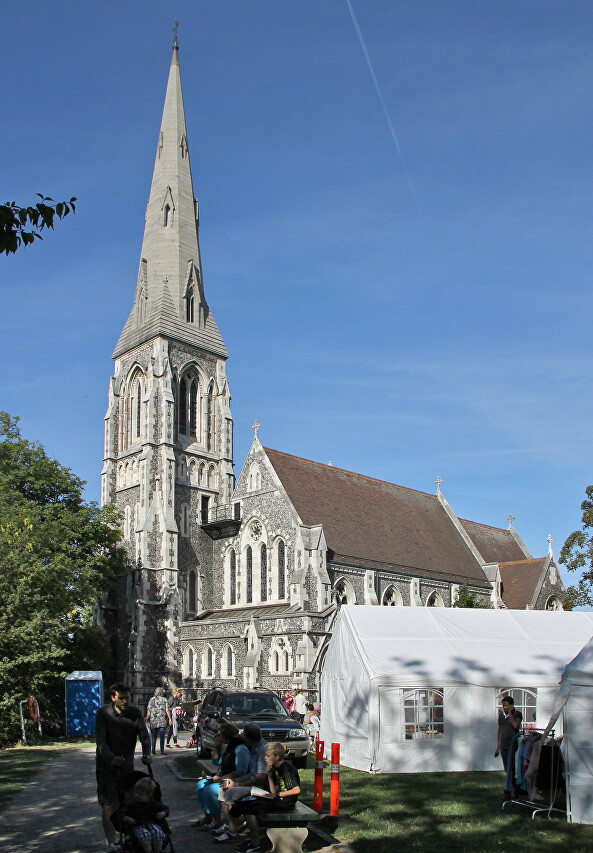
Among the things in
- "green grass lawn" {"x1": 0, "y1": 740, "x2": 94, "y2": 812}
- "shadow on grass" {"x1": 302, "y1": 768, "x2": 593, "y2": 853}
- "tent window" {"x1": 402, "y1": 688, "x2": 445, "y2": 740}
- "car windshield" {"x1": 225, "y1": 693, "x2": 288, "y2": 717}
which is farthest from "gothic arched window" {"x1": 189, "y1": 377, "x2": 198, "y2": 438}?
"shadow on grass" {"x1": 302, "y1": 768, "x2": 593, "y2": 853}

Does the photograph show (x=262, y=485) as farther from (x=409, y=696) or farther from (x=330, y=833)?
(x=330, y=833)

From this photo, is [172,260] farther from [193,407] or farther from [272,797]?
[272,797]

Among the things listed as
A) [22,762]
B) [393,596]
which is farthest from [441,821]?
[393,596]

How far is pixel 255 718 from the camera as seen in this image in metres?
16.5

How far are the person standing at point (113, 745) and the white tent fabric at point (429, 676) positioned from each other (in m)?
7.90

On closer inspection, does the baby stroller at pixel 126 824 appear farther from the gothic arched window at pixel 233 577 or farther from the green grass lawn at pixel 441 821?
the gothic arched window at pixel 233 577

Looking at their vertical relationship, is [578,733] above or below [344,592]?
below

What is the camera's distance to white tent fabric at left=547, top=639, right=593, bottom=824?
10516mm

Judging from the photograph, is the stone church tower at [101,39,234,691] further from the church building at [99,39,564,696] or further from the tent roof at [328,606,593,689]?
the tent roof at [328,606,593,689]

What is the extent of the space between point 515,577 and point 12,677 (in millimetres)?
28204

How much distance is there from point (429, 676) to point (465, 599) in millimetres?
23458

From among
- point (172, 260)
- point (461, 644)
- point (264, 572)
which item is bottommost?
point (461, 644)

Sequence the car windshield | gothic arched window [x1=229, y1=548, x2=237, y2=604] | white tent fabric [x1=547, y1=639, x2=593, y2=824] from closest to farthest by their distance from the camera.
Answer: white tent fabric [x1=547, y1=639, x2=593, y2=824]
the car windshield
gothic arched window [x1=229, y1=548, x2=237, y2=604]

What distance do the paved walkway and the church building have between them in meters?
17.2
